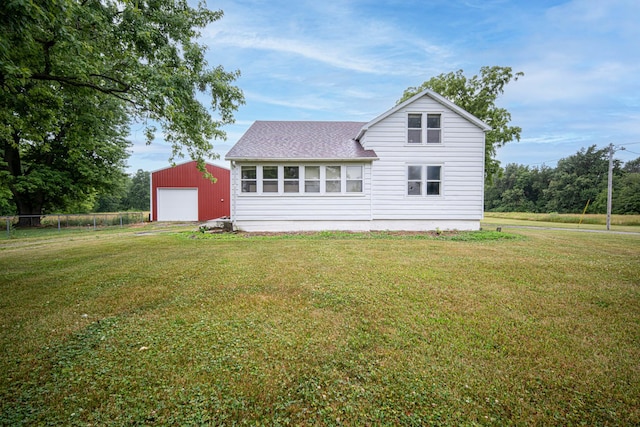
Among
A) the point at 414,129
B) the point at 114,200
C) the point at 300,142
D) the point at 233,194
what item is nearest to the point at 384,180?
the point at 414,129

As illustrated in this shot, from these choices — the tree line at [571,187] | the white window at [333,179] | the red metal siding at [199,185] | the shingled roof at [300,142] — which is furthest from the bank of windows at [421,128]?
the tree line at [571,187]

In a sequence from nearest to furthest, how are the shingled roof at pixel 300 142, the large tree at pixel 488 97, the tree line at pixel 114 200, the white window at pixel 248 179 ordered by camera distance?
1. the shingled roof at pixel 300 142
2. the white window at pixel 248 179
3. the large tree at pixel 488 97
4. the tree line at pixel 114 200

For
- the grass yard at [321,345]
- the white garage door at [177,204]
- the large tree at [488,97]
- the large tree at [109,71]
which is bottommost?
A: the grass yard at [321,345]

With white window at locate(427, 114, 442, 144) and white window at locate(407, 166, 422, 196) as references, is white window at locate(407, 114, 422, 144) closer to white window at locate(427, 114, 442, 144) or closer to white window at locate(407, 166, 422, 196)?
white window at locate(427, 114, 442, 144)

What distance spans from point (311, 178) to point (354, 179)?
6.62ft

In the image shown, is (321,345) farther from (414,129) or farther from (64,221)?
(64,221)

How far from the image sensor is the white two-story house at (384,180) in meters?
12.2

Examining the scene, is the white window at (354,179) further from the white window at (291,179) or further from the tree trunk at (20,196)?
the tree trunk at (20,196)

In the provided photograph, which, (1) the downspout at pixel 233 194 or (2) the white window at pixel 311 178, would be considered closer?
(1) the downspout at pixel 233 194

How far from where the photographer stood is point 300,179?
479 inches

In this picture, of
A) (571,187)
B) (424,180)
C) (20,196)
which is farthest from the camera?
(571,187)

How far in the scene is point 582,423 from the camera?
1910 mm

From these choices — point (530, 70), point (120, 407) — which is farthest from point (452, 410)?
point (530, 70)

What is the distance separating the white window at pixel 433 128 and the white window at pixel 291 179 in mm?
6434
